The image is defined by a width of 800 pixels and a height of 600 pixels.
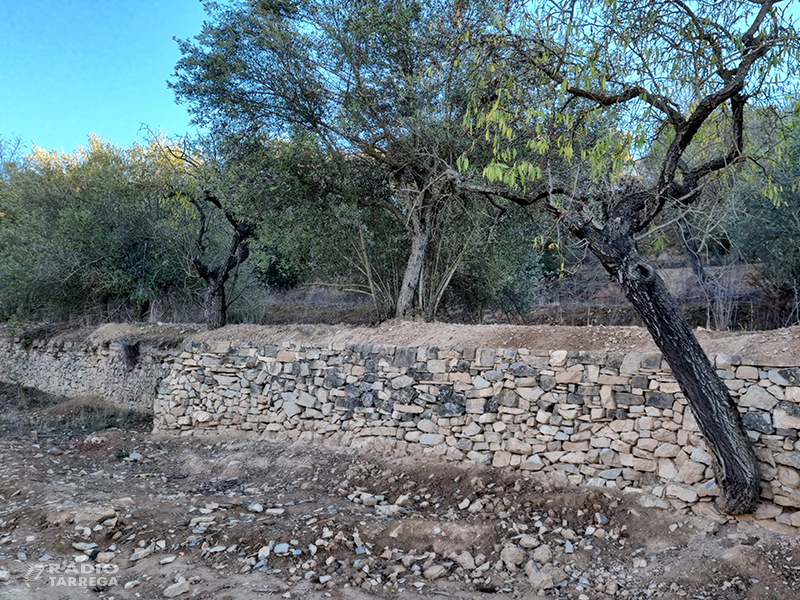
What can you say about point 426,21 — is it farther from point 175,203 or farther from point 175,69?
point 175,203

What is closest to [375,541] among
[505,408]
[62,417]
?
[505,408]

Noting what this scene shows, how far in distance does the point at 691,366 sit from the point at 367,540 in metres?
3.30

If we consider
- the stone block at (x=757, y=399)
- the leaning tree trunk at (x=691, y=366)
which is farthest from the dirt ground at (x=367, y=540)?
the stone block at (x=757, y=399)

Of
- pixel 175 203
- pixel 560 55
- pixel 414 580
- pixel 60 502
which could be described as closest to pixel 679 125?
pixel 560 55

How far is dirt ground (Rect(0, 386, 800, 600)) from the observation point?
4.14m

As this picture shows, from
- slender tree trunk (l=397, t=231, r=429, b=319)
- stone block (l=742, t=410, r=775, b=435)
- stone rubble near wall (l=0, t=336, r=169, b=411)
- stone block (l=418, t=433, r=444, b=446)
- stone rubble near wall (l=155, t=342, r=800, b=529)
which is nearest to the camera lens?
stone block (l=742, t=410, r=775, b=435)

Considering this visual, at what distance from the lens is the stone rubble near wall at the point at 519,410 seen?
4906 millimetres

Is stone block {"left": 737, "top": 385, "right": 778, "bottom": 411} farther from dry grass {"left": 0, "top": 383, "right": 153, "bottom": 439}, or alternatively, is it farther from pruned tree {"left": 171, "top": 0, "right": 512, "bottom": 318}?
dry grass {"left": 0, "top": 383, "right": 153, "bottom": 439}

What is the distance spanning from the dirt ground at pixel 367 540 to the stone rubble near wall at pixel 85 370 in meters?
4.43

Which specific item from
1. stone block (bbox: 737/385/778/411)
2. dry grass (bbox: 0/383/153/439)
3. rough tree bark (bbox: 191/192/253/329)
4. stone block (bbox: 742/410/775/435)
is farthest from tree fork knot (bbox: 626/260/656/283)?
dry grass (bbox: 0/383/153/439)

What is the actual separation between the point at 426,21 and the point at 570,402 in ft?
21.7

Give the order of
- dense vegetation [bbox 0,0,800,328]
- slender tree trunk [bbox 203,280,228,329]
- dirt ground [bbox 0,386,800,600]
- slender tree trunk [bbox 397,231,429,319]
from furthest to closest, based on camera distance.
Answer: slender tree trunk [bbox 203,280,228,329]
slender tree trunk [bbox 397,231,429,319]
dense vegetation [bbox 0,0,800,328]
dirt ground [bbox 0,386,800,600]

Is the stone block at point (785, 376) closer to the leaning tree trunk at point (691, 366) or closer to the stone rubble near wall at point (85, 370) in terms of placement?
the leaning tree trunk at point (691, 366)

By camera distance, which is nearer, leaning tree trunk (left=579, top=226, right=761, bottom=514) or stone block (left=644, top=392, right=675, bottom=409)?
leaning tree trunk (left=579, top=226, right=761, bottom=514)
